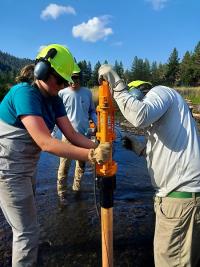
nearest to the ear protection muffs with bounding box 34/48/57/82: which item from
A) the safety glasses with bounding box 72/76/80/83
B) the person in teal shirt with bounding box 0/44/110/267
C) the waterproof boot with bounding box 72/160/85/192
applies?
the person in teal shirt with bounding box 0/44/110/267

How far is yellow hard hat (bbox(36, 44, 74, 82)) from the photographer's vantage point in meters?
3.08

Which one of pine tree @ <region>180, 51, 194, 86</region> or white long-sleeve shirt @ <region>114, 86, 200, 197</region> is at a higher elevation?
pine tree @ <region>180, 51, 194, 86</region>

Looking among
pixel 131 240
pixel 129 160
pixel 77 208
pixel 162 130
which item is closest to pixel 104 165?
pixel 162 130

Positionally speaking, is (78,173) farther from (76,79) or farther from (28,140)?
(28,140)

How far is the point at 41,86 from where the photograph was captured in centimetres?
327

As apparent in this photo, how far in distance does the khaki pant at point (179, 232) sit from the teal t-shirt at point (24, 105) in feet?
4.56

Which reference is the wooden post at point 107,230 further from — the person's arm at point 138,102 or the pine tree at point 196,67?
the pine tree at point 196,67

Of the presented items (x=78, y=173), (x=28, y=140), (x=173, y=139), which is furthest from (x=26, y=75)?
(x=78, y=173)

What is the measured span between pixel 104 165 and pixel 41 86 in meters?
0.97

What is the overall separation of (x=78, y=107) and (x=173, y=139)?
3.77m

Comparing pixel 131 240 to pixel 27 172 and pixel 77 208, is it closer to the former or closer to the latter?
pixel 77 208

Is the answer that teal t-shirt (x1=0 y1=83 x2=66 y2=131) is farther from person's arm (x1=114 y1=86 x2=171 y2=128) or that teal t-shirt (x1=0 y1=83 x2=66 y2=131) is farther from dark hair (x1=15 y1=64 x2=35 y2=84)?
person's arm (x1=114 y1=86 x2=171 y2=128)

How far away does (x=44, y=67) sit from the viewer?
3.01 meters

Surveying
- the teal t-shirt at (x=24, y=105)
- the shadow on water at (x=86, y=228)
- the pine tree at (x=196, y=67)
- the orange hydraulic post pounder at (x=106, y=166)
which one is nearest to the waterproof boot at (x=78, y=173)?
the shadow on water at (x=86, y=228)
